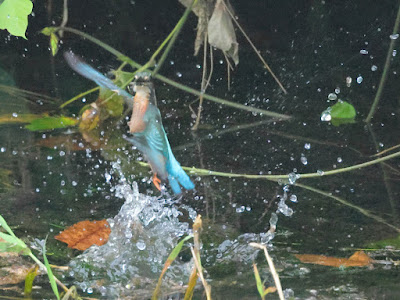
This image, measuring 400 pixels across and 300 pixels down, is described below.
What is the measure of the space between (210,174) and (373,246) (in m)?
0.63

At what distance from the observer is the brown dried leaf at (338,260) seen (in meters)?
1.44

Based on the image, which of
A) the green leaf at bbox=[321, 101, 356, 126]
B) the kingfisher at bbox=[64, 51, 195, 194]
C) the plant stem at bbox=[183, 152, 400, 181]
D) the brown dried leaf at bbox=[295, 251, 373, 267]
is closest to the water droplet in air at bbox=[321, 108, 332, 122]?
the green leaf at bbox=[321, 101, 356, 126]

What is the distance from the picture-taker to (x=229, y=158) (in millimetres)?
2166

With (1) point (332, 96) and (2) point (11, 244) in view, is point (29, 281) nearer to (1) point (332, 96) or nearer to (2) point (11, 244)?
(2) point (11, 244)

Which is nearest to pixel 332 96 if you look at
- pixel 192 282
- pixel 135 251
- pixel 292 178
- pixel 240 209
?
pixel 292 178

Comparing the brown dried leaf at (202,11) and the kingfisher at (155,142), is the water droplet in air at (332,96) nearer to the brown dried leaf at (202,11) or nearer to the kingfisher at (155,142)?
the brown dried leaf at (202,11)

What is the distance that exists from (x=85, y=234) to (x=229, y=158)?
0.68 metres

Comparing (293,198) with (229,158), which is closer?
(293,198)

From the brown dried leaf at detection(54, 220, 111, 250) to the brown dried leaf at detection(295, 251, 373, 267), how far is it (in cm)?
45

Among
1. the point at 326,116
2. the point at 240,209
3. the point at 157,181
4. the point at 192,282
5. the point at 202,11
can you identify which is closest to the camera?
the point at 192,282

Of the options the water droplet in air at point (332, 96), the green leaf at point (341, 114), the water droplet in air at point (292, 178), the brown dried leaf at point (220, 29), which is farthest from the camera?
the water droplet in air at point (332, 96)

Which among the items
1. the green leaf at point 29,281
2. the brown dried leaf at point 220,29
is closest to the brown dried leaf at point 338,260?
the green leaf at point 29,281

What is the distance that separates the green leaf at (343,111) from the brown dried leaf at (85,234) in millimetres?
1143

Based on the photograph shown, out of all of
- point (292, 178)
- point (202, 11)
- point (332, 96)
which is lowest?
point (292, 178)
